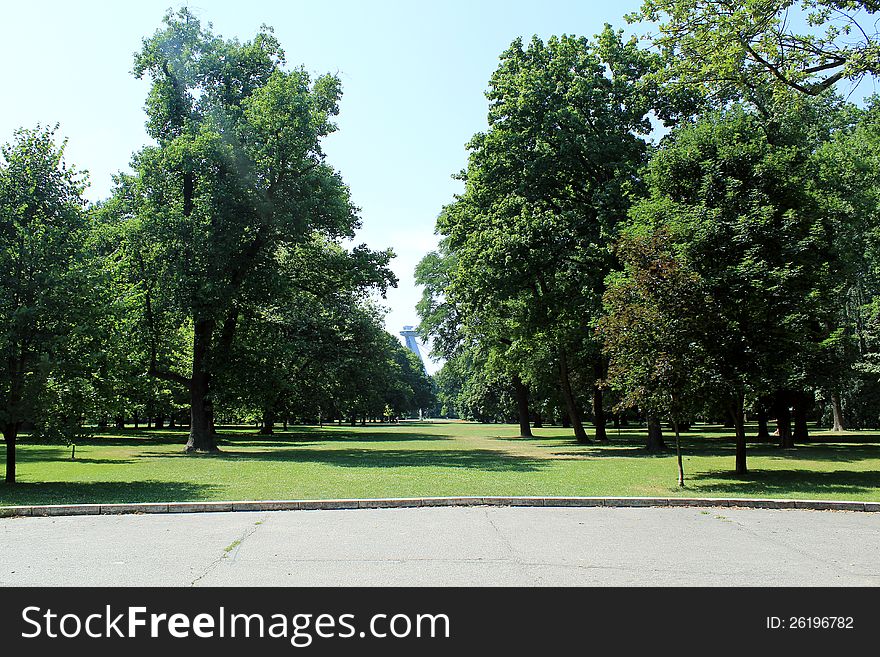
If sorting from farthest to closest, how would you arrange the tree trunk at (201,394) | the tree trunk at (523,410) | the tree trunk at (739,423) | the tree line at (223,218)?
the tree trunk at (523,410), the tree trunk at (201,394), the tree line at (223,218), the tree trunk at (739,423)

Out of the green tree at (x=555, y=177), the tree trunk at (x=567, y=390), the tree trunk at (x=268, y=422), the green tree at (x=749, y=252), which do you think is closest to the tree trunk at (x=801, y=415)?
the tree trunk at (x=567, y=390)

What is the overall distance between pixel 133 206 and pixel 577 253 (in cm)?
1927

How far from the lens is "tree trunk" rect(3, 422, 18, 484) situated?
15625 millimetres

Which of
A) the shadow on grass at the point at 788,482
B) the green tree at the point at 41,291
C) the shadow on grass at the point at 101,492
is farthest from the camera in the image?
the green tree at the point at 41,291

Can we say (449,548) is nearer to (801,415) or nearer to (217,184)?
(217,184)

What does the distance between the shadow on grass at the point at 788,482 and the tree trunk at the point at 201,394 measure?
2158 centimetres

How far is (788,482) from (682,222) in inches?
272

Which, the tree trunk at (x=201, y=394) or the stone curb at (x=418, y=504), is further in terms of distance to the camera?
the tree trunk at (x=201, y=394)

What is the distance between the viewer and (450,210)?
32.8 m

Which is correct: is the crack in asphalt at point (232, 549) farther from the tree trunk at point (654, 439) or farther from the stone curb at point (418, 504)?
the tree trunk at point (654, 439)

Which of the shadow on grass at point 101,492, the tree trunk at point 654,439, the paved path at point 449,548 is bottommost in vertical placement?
the tree trunk at point 654,439

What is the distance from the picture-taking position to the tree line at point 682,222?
613 inches

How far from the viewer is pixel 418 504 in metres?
12.4

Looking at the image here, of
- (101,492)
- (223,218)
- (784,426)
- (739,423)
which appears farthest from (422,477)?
(784,426)
